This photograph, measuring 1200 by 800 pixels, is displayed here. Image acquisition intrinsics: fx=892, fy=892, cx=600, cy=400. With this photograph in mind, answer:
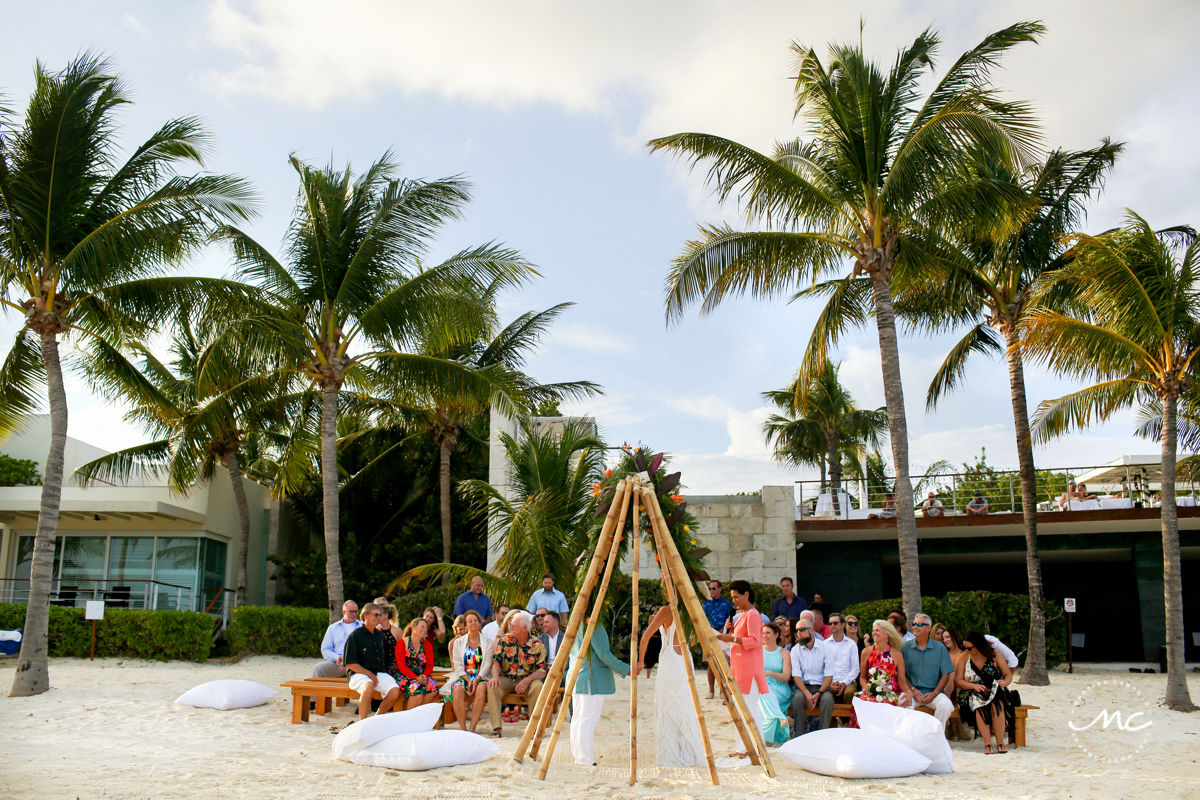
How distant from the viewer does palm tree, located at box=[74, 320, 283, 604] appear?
583 inches

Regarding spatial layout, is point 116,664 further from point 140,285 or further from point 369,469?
point 369,469

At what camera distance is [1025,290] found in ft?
45.5

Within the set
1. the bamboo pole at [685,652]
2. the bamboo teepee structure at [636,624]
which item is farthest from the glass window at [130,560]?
the bamboo pole at [685,652]

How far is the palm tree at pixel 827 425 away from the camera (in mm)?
26594

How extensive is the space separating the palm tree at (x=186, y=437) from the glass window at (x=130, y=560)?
1402 millimetres

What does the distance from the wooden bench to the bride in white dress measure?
5.59ft

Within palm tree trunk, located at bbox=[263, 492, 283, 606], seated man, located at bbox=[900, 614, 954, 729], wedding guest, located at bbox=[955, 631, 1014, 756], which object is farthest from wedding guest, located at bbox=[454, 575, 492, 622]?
palm tree trunk, located at bbox=[263, 492, 283, 606]

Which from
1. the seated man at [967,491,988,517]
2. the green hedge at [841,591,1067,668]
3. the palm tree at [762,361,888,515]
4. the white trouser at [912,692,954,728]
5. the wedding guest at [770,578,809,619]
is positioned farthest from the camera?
the palm tree at [762,361,888,515]

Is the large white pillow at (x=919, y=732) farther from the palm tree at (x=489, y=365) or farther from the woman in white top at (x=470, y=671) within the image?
the palm tree at (x=489, y=365)

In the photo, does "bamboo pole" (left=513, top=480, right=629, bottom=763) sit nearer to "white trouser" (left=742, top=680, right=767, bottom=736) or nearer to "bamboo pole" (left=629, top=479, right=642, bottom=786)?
"bamboo pole" (left=629, top=479, right=642, bottom=786)

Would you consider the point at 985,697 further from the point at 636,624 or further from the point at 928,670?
the point at 636,624

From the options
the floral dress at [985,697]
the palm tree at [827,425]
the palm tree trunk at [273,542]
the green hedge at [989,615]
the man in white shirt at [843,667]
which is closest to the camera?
the floral dress at [985,697]

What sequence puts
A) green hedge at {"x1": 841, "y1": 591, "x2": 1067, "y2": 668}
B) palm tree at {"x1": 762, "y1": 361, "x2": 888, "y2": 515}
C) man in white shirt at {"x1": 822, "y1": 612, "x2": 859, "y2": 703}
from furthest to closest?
palm tree at {"x1": 762, "y1": 361, "x2": 888, "y2": 515}
green hedge at {"x1": 841, "y1": 591, "x2": 1067, "y2": 668}
man in white shirt at {"x1": 822, "y1": 612, "x2": 859, "y2": 703}

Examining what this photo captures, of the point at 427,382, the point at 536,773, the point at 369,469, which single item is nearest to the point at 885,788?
the point at 536,773
